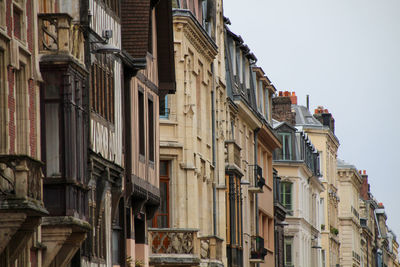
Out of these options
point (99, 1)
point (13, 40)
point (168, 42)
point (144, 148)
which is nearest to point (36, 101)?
point (13, 40)

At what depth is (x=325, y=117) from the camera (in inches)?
4240

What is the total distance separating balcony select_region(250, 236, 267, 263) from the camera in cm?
6050

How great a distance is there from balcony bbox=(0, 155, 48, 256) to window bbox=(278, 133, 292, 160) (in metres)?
A: 59.3

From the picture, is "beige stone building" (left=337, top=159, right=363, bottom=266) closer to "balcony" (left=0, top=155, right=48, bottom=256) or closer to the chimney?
the chimney

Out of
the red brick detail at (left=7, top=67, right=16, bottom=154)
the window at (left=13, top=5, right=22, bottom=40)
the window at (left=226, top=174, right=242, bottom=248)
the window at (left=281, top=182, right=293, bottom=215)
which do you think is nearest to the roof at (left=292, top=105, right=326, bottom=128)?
the window at (left=281, top=182, right=293, bottom=215)

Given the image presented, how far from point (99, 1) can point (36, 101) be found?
21.0 ft

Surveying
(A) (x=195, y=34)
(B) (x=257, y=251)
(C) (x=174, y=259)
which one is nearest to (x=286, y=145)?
(B) (x=257, y=251)

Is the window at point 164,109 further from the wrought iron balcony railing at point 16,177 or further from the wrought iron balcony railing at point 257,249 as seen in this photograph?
the wrought iron balcony railing at point 16,177

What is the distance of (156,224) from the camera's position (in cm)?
4359

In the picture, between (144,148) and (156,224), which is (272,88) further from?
(144,148)

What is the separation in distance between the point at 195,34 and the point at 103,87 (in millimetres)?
14272

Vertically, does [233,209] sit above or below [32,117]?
above

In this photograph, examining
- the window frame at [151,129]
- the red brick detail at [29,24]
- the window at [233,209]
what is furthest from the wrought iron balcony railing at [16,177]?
the window at [233,209]

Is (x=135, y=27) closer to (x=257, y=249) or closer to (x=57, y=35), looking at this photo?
(x=57, y=35)
